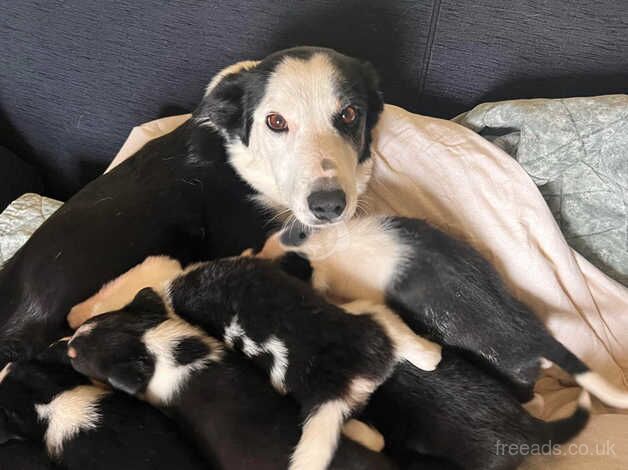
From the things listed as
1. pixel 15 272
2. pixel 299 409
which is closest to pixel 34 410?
pixel 15 272

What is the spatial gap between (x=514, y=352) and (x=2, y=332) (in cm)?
114

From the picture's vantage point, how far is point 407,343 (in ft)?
3.73

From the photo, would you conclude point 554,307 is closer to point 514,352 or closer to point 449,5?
point 514,352

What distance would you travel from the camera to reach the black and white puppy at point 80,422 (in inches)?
42.9

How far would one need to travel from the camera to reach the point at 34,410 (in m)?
1.18

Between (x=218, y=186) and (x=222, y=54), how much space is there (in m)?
0.45

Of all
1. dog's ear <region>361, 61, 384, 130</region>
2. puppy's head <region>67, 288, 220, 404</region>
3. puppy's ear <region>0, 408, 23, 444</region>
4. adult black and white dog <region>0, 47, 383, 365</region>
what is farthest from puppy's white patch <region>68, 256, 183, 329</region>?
dog's ear <region>361, 61, 384, 130</region>

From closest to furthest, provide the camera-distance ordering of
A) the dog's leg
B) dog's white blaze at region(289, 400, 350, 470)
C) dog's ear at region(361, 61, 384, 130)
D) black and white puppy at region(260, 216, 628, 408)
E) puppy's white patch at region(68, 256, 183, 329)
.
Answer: dog's white blaze at region(289, 400, 350, 470)
the dog's leg
black and white puppy at region(260, 216, 628, 408)
puppy's white patch at region(68, 256, 183, 329)
dog's ear at region(361, 61, 384, 130)

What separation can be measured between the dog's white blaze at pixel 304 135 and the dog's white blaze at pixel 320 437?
409 mm

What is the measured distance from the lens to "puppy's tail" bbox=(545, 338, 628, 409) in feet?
4.00

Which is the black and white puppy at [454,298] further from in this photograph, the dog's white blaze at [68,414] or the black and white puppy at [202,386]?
the dog's white blaze at [68,414]

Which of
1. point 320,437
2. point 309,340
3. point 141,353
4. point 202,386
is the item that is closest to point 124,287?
point 141,353

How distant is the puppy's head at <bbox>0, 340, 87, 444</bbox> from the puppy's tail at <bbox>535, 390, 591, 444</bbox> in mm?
956

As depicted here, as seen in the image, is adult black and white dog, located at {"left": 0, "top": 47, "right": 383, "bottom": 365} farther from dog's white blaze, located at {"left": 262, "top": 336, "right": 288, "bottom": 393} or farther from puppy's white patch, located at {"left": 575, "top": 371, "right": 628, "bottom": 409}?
puppy's white patch, located at {"left": 575, "top": 371, "right": 628, "bottom": 409}
